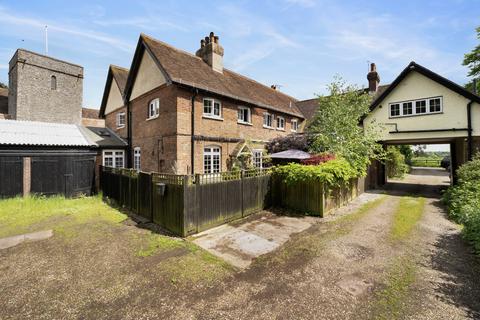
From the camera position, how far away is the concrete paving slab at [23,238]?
6.95 m

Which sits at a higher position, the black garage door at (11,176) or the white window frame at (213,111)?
the white window frame at (213,111)

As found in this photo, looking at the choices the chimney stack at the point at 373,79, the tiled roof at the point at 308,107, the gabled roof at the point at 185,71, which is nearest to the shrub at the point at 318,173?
the gabled roof at the point at 185,71

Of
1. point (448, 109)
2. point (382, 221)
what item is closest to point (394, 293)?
point (382, 221)

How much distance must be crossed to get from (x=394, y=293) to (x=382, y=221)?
552 cm

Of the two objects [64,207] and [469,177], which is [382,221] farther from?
[64,207]

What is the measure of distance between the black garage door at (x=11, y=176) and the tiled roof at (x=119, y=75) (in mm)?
9006

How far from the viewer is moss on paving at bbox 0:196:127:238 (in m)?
8.55

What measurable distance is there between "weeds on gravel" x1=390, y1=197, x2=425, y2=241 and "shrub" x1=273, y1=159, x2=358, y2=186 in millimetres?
2780

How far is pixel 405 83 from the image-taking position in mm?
16500

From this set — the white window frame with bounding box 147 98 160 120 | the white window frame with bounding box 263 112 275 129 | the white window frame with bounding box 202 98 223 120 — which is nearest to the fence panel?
the white window frame with bounding box 202 98 223 120

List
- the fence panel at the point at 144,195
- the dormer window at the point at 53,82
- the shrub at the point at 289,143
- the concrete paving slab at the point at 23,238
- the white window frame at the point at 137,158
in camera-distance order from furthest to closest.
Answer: the dormer window at the point at 53,82
the white window frame at the point at 137,158
the shrub at the point at 289,143
the fence panel at the point at 144,195
the concrete paving slab at the point at 23,238

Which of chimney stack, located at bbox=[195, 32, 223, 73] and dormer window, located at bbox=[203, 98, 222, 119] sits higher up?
chimney stack, located at bbox=[195, 32, 223, 73]

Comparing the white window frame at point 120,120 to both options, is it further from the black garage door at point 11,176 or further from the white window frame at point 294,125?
the white window frame at point 294,125

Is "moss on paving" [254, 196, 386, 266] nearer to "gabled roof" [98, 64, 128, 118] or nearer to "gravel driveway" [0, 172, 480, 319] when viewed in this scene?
"gravel driveway" [0, 172, 480, 319]
